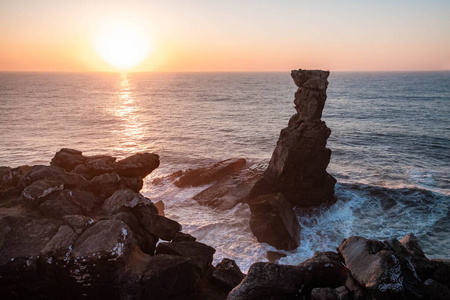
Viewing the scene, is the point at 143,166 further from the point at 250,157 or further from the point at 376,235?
the point at 250,157

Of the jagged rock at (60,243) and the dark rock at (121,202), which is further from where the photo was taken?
the dark rock at (121,202)

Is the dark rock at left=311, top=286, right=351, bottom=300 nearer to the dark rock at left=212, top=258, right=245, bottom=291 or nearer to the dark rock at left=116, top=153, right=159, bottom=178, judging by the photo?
the dark rock at left=212, top=258, right=245, bottom=291

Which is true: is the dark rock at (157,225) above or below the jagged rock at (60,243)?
below

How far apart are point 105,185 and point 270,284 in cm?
1285

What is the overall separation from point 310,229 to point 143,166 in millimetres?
16030

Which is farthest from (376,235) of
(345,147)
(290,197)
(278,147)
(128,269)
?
(345,147)

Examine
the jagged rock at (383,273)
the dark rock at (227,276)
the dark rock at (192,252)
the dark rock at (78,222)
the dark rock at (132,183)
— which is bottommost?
the dark rock at (227,276)

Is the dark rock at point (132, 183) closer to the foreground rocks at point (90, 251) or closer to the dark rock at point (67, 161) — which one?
the foreground rocks at point (90, 251)

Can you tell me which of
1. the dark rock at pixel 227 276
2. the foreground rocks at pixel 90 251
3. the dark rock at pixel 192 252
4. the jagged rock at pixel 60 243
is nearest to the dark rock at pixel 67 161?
the foreground rocks at pixel 90 251

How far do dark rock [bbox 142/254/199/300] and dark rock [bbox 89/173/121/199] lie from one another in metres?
7.58

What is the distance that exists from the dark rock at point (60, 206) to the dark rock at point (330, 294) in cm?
1192

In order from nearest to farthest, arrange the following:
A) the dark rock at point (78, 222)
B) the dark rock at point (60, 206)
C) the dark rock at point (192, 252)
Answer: the dark rock at point (78, 222) < the dark rock at point (192, 252) < the dark rock at point (60, 206)

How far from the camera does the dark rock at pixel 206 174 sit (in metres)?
38.2

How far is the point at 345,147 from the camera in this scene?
54.4m
